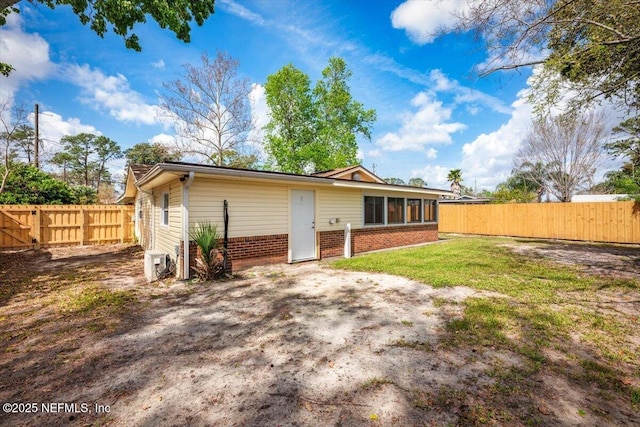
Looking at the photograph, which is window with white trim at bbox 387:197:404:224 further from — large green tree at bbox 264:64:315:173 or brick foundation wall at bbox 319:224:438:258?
large green tree at bbox 264:64:315:173

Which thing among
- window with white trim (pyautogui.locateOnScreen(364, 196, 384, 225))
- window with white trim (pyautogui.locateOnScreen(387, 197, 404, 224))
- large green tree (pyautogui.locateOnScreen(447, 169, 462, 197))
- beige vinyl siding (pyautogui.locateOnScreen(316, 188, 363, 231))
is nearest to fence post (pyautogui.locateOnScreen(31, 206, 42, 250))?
beige vinyl siding (pyautogui.locateOnScreen(316, 188, 363, 231))

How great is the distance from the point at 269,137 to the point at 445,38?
19.2m

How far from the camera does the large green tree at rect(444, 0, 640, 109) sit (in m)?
4.85

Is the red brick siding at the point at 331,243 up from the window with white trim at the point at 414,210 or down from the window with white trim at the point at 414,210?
down

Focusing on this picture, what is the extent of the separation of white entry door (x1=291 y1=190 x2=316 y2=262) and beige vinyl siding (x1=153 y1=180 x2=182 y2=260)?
306cm

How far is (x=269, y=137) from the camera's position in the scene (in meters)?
23.3

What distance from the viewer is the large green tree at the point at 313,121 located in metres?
23.3

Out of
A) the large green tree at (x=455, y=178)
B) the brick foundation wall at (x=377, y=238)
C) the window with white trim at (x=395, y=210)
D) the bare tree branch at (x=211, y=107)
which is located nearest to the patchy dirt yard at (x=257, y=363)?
the brick foundation wall at (x=377, y=238)

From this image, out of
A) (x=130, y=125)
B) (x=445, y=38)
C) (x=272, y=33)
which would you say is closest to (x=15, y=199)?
(x=130, y=125)

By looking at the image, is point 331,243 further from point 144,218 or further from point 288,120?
point 288,120

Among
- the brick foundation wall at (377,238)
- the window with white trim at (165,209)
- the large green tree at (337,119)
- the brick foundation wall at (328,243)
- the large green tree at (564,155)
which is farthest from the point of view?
the large green tree at (337,119)

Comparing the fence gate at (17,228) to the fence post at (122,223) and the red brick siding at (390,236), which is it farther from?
the red brick siding at (390,236)

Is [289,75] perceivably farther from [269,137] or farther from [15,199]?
[15,199]

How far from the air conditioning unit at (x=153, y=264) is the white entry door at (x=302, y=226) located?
3.44 m
